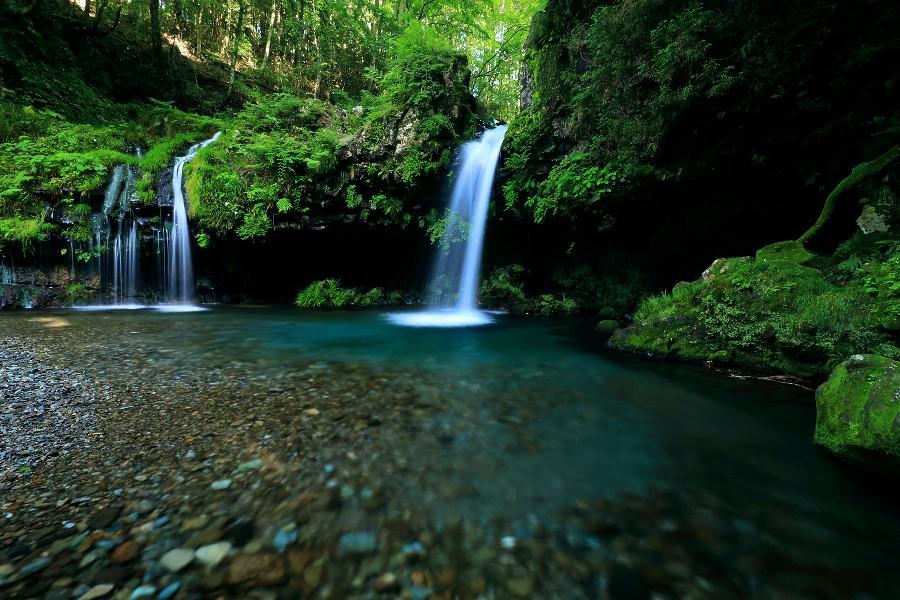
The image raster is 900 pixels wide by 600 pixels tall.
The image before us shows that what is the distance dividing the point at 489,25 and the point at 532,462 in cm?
2267

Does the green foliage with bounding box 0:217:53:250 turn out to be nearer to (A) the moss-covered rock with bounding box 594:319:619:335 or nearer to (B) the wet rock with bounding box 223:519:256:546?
(B) the wet rock with bounding box 223:519:256:546

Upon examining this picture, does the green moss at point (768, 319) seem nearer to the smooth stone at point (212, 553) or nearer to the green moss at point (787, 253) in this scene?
the green moss at point (787, 253)

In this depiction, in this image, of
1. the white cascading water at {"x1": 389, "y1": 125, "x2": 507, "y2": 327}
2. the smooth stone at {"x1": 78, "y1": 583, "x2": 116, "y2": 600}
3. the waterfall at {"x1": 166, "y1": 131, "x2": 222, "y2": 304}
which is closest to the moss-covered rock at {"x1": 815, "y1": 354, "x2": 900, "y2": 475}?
the smooth stone at {"x1": 78, "y1": 583, "x2": 116, "y2": 600}

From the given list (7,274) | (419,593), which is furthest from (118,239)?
(419,593)

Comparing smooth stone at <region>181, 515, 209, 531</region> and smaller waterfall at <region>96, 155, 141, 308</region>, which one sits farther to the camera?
smaller waterfall at <region>96, 155, 141, 308</region>

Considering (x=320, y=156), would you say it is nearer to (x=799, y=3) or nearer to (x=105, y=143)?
(x=105, y=143)

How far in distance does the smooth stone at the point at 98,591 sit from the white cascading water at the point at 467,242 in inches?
316

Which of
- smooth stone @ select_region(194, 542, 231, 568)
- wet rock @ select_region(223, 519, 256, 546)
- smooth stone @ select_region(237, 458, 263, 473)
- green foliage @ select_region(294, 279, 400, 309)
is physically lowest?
smooth stone @ select_region(194, 542, 231, 568)

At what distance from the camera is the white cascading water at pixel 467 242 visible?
1120 cm

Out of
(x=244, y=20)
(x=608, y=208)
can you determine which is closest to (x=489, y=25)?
(x=244, y=20)

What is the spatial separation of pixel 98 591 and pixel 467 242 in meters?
11.8

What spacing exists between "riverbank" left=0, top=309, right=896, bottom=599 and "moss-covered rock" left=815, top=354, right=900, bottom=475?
0.21m

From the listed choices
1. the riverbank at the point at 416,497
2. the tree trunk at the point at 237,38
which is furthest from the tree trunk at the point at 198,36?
the riverbank at the point at 416,497

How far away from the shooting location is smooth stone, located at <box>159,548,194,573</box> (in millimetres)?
1497
